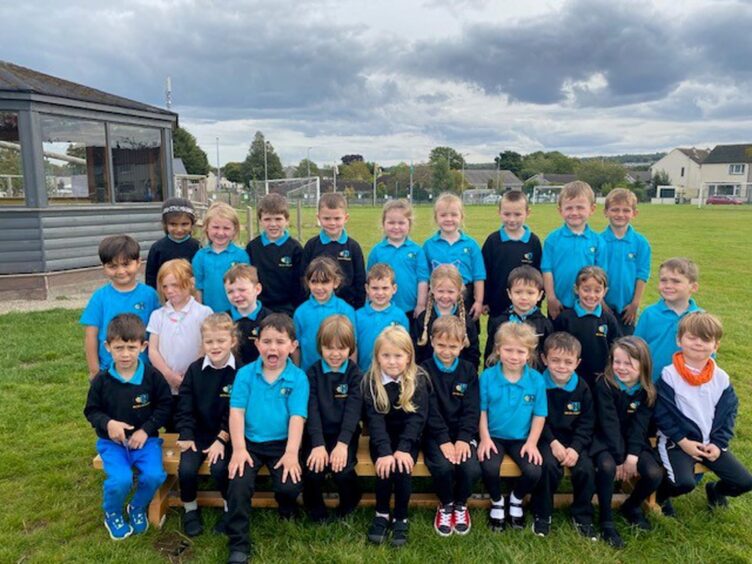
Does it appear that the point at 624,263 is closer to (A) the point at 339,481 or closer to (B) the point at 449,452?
(B) the point at 449,452

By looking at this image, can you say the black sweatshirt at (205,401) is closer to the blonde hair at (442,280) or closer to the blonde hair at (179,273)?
the blonde hair at (179,273)

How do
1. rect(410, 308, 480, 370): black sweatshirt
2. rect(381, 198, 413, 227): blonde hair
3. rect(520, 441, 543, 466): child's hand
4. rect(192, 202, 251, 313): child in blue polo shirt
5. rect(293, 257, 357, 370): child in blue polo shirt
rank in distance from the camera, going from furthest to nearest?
rect(381, 198, 413, 227): blonde hair < rect(192, 202, 251, 313): child in blue polo shirt < rect(410, 308, 480, 370): black sweatshirt < rect(293, 257, 357, 370): child in blue polo shirt < rect(520, 441, 543, 466): child's hand

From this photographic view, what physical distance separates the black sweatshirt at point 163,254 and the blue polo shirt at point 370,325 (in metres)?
1.57

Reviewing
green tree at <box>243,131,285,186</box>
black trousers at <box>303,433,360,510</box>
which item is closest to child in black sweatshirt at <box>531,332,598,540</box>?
black trousers at <box>303,433,360,510</box>

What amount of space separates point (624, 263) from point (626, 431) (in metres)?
1.47

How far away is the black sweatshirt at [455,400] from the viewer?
137 inches

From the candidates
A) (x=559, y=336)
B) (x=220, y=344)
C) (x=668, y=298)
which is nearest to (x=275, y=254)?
(x=220, y=344)

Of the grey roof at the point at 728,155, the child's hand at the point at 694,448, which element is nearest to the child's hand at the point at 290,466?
the child's hand at the point at 694,448

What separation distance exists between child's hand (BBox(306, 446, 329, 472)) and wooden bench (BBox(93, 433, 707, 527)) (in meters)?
0.21

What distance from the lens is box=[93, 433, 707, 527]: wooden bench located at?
3318 millimetres

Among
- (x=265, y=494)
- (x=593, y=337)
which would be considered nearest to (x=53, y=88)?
(x=265, y=494)

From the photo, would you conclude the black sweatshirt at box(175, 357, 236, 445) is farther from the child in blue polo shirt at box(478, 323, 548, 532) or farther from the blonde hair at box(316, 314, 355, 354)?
the child in blue polo shirt at box(478, 323, 548, 532)

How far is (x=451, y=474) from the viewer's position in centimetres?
330

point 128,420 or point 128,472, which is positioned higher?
point 128,420
